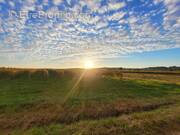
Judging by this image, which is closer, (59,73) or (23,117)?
(23,117)

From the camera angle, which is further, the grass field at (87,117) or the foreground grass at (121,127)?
the grass field at (87,117)

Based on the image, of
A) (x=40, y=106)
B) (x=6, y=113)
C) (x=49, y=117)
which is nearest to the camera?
(x=49, y=117)

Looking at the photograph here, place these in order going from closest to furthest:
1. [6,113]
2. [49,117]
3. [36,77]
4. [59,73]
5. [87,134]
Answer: [87,134] → [49,117] → [6,113] → [36,77] → [59,73]

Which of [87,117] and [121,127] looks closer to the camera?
[121,127]

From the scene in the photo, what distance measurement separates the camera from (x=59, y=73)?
92.3 ft

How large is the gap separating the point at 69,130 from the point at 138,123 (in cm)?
348

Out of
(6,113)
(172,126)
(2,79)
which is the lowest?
(172,126)

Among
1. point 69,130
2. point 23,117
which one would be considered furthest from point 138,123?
point 23,117

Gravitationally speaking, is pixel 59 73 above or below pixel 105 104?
above

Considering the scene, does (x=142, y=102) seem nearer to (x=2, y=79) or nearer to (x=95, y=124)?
(x=95, y=124)

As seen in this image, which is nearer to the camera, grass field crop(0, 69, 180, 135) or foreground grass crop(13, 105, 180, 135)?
foreground grass crop(13, 105, 180, 135)

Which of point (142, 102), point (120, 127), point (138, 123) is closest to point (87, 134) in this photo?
point (120, 127)

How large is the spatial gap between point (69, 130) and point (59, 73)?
20.3 m

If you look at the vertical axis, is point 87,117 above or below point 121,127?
above
